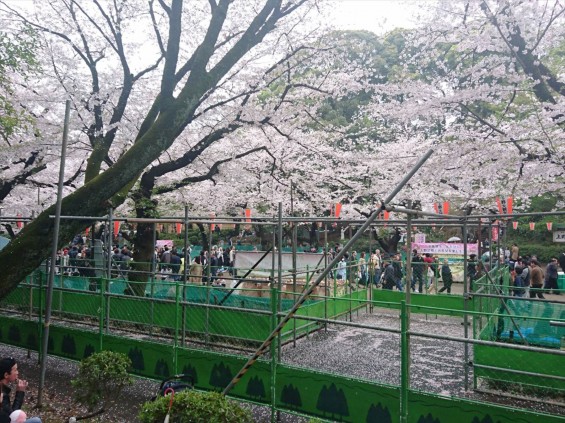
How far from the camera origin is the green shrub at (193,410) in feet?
15.8

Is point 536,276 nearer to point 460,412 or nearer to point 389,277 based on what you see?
point 389,277

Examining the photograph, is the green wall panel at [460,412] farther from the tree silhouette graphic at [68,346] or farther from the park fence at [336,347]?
the tree silhouette graphic at [68,346]

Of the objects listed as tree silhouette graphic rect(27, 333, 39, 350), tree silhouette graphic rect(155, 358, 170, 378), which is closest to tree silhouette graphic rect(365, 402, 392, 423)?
tree silhouette graphic rect(155, 358, 170, 378)

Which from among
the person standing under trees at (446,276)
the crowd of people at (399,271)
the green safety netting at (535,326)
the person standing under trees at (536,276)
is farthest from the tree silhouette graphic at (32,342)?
the person standing under trees at (536,276)

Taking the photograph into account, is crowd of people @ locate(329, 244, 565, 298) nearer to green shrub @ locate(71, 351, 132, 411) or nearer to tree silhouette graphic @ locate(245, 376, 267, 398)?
tree silhouette graphic @ locate(245, 376, 267, 398)

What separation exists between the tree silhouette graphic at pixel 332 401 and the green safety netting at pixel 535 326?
3852mm

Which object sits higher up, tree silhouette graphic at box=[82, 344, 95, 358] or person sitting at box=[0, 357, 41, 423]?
person sitting at box=[0, 357, 41, 423]

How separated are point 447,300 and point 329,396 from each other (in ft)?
28.3

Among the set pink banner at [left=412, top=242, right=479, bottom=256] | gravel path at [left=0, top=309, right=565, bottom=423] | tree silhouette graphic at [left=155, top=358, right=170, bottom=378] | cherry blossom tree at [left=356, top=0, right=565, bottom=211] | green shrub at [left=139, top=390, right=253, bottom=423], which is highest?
cherry blossom tree at [left=356, top=0, right=565, bottom=211]

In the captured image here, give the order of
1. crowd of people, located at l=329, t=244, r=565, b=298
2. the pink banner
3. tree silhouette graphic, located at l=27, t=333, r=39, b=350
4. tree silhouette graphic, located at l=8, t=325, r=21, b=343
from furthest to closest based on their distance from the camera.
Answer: the pink banner, crowd of people, located at l=329, t=244, r=565, b=298, tree silhouette graphic, located at l=8, t=325, r=21, b=343, tree silhouette graphic, located at l=27, t=333, r=39, b=350

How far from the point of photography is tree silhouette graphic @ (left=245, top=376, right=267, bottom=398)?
6309 mm

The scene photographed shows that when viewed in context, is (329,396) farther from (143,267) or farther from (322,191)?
(322,191)

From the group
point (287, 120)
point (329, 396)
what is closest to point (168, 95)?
point (329, 396)

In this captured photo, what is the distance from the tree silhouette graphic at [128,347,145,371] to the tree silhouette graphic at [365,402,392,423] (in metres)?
3.88
